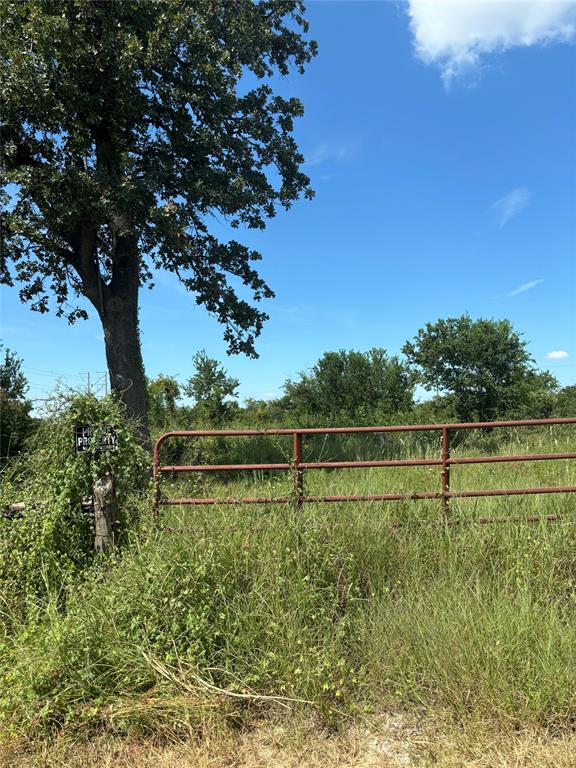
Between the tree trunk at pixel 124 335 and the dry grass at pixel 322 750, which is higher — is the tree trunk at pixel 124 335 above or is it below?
above

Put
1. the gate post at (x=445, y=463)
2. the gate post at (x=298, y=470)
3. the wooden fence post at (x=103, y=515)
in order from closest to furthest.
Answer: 1. the wooden fence post at (x=103, y=515)
2. the gate post at (x=298, y=470)
3. the gate post at (x=445, y=463)

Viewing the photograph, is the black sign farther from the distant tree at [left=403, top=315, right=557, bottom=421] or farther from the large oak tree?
the distant tree at [left=403, top=315, right=557, bottom=421]

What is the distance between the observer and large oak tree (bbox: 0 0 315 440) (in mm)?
11000

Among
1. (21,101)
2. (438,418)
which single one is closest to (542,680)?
(21,101)

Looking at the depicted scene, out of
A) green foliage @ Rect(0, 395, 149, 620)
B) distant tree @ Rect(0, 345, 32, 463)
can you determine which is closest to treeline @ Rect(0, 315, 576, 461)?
distant tree @ Rect(0, 345, 32, 463)

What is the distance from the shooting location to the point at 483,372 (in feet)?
92.9

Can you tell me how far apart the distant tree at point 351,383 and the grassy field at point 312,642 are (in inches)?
1380

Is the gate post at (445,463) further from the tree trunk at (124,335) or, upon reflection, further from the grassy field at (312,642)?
the tree trunk at (124,335)

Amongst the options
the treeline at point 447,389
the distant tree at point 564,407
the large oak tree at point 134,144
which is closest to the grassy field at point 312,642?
the large oak tree at point 134,144

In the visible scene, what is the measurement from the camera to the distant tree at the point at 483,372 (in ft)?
91.0

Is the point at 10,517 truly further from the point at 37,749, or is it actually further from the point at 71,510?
the point at 37,749

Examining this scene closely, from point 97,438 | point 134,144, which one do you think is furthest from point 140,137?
point 97,438

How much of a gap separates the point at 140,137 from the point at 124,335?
5.14 metres

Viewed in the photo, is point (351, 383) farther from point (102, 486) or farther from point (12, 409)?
point (102, 486)
